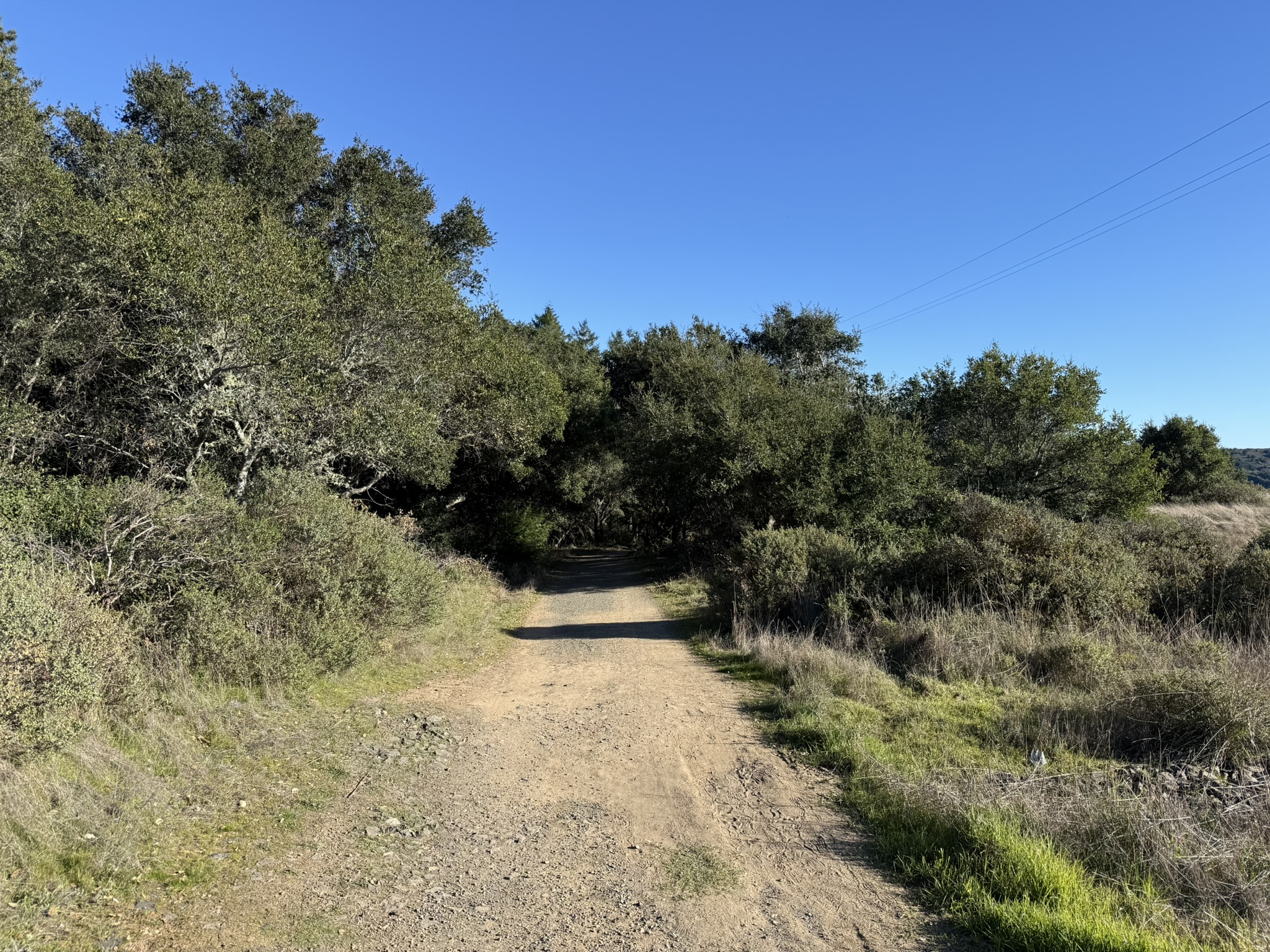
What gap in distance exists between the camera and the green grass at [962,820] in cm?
355

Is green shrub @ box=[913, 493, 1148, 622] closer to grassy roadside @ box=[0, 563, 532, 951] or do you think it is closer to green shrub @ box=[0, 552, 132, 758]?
grassy roadside @ box=[0, 563, 532, 951]

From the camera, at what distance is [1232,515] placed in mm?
26719

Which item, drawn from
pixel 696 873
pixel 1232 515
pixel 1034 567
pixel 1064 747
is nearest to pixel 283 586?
pixel 696 873

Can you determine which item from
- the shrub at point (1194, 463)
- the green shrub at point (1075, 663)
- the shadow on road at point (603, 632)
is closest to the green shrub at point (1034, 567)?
the green shrub at point (1075, 663)

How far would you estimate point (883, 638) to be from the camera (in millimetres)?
9633

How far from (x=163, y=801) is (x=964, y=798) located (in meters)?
5.76

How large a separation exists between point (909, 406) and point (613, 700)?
21495 millimetres

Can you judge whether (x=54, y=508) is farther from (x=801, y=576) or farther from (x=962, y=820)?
(x=801, y=576)

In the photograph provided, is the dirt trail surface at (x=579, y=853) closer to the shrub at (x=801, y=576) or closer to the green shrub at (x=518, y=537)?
the shrub at (x=801, y=576)

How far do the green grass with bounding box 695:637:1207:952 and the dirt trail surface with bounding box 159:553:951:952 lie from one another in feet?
0.94

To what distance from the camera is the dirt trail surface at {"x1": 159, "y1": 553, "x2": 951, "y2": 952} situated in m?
3.72

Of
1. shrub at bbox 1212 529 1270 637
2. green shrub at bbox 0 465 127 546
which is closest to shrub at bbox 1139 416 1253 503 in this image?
shrub at bbox 1212 529 1270 637

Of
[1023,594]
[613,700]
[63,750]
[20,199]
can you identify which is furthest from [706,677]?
[20,199]

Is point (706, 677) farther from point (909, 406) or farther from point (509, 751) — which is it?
point (909, 406)
